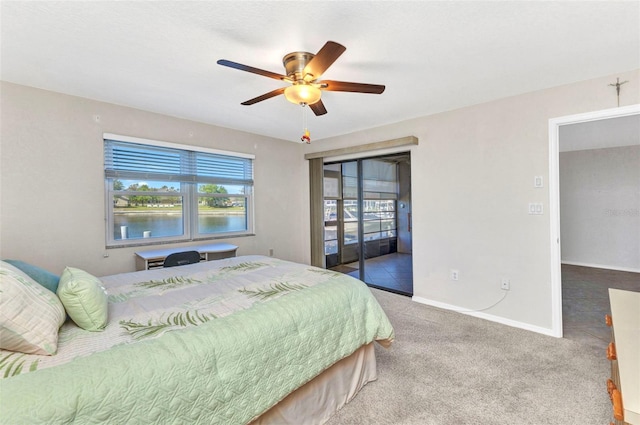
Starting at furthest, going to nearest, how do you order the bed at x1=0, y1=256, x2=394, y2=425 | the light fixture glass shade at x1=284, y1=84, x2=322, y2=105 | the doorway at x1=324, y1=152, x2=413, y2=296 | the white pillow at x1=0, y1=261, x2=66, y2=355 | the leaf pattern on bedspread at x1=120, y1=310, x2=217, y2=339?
the doorway at x1=324, y1=152, x2=413, y2=296 < the light fixture glass shade at x1=284, y1=84, x2=322, y2=105 < the leaf pattern on bedspread at x1=120, y1=310, x2=217, y2=339 < the white pillow at x1=0, y1=261, x2=66, y2=355 < the bed at x1=0, y1=256, x2=394, y2=425

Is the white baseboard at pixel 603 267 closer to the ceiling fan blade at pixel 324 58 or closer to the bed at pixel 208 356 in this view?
the bed at pixel 208 356

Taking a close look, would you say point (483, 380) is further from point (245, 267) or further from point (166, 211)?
point (166, 211)

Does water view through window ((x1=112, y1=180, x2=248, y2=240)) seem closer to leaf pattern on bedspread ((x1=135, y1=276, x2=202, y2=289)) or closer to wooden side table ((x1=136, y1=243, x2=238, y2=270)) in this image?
wooden side table ((x1=136, y1=243, x2=238, y2=270))

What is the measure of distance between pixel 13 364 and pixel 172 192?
9.59ft

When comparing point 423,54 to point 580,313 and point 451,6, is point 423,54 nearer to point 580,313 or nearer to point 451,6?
point 451,6

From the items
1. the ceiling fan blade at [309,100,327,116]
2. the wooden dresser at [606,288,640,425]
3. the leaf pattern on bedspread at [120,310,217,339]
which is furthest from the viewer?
the ceiling fan blade at [309,100,327,116]

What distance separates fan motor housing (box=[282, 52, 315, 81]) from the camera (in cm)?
199

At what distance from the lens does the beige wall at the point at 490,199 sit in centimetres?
278

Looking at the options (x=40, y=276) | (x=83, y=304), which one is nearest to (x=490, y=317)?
(x=83, y=304)

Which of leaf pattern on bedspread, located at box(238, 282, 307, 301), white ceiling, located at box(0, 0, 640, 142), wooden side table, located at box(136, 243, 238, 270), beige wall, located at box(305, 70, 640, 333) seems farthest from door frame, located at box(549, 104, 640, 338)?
wooden side table, located at box(136, 243, 238, 270)

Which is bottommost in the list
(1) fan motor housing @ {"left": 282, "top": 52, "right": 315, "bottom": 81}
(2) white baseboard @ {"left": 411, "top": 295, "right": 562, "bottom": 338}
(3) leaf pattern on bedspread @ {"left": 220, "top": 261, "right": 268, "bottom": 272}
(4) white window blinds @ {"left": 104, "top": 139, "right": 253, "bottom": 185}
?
(2) white baseboard @ {"left": 411, "top": 295, "right": 562, "bottom": 338}

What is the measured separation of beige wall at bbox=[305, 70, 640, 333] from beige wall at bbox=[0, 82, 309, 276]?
3.25m

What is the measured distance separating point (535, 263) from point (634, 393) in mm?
2425

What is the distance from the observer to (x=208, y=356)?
117 cm
